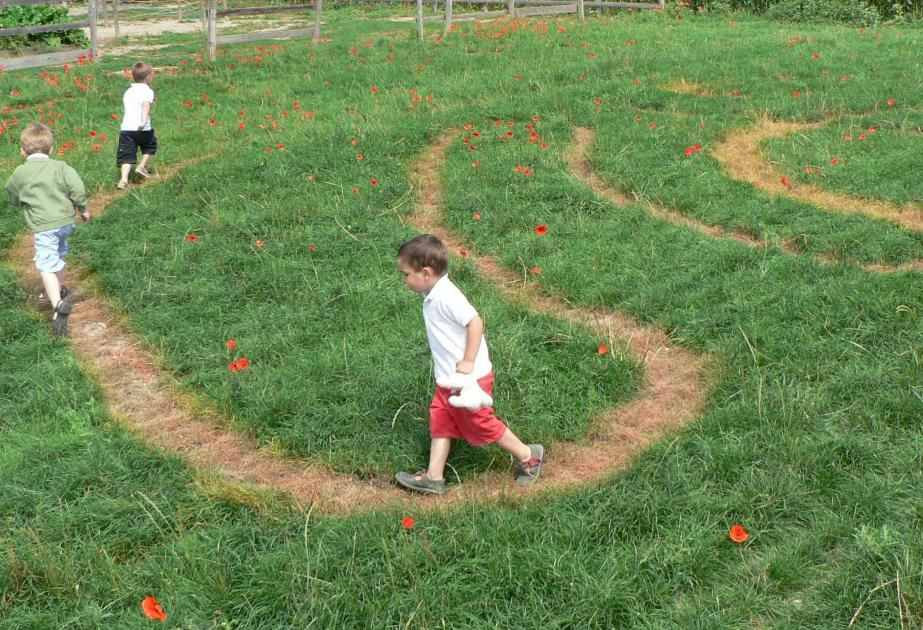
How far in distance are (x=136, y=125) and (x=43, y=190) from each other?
9.56 feet

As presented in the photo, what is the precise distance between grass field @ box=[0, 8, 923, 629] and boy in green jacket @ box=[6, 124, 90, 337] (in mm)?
422

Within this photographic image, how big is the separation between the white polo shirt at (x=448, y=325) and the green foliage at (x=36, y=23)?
1635 centimetres

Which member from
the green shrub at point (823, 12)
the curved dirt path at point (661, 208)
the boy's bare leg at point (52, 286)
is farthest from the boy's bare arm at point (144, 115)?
the green shrub at point (823, 12)

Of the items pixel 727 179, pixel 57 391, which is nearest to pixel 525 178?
pixel 727 179

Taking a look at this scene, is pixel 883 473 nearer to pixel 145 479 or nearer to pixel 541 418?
pixel 541 418

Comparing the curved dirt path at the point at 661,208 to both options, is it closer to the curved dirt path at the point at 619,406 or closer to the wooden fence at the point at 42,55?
the curved dirt path at the point at 619,406

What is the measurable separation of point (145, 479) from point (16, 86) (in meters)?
10.5

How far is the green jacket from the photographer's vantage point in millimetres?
6172

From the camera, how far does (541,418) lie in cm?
471

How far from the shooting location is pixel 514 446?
166 inches

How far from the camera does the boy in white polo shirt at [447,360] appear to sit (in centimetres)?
400

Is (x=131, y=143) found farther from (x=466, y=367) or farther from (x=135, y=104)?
(x=466, y=367)

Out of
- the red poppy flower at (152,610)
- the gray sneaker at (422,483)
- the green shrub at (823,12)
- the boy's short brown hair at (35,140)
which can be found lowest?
the gray sneaker at (422,483)

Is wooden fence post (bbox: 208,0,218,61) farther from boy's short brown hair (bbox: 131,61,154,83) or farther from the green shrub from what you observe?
the green shrub
